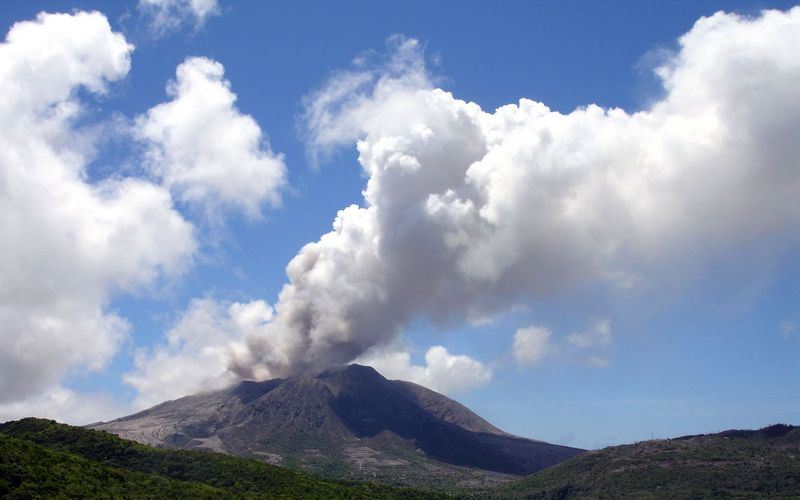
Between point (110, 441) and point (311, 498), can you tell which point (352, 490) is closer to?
point (311, 498)

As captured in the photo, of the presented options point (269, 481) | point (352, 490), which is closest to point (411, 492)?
point (352, 490)

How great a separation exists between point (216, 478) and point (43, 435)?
3488 centimetres

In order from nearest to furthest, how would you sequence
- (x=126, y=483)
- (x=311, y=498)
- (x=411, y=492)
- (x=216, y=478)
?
(x=126, y=483)
(x=311, y=498)
(x=216, y=478)
(x=411, y=492)

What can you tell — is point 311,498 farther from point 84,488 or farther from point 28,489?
point 28,489

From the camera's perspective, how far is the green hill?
87000 millimetres

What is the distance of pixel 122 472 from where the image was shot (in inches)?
4109

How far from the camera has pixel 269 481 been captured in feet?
429

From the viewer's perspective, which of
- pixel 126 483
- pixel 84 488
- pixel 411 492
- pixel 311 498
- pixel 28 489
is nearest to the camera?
pixel 28 489

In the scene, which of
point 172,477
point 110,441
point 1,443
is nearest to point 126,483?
point 1,443

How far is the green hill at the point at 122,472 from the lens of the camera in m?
87.0

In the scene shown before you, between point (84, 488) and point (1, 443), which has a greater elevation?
point (1, 443)

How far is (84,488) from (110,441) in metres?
45.7

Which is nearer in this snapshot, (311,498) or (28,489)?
(28,489)

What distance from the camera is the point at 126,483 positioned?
99188 millimetres
